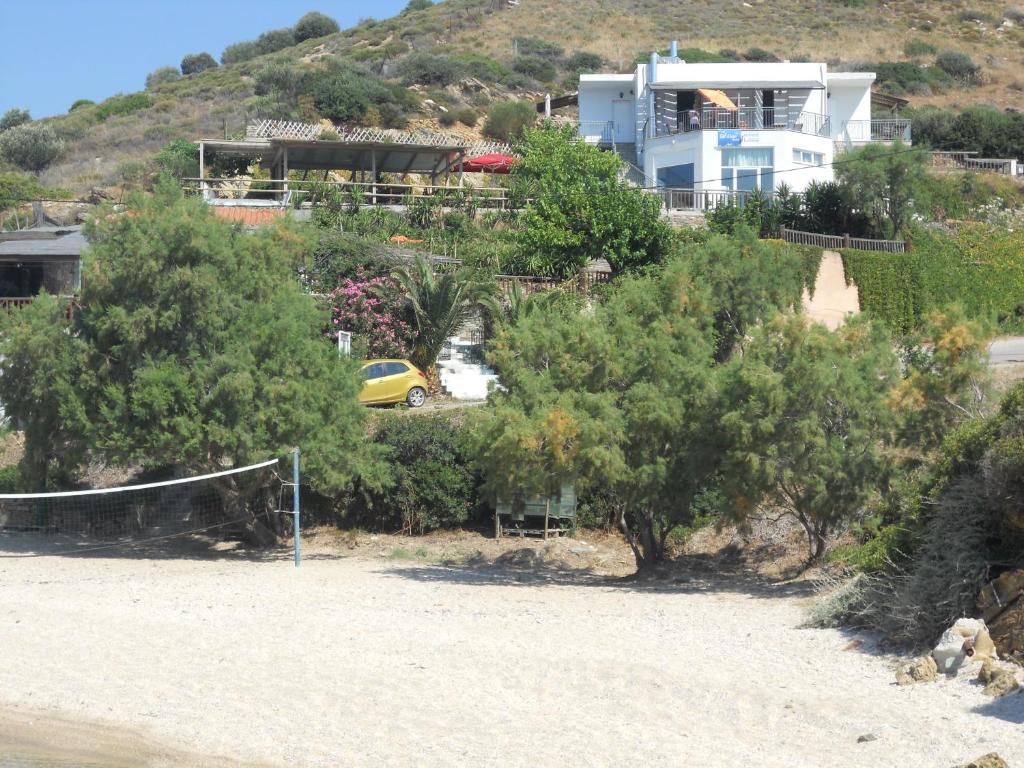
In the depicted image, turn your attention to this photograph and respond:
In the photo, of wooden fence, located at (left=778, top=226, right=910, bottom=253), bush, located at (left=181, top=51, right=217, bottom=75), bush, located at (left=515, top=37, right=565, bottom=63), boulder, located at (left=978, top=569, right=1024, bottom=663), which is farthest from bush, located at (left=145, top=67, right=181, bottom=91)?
boulder, located at (left=978, top=569, right=1024, bottom=663)

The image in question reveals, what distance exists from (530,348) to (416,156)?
27.9 metres

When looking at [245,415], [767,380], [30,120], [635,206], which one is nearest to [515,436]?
[767,380]

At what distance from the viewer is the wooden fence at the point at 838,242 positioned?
4012cm

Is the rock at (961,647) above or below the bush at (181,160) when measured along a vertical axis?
below

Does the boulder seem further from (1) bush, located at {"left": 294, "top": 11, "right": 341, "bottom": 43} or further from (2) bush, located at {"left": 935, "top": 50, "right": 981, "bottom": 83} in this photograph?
(1) bush, located at {"left": 294, "top": 11, "right": 341, "bottom": 43}

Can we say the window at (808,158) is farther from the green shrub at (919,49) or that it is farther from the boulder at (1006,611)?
the green shrub at (919,49)

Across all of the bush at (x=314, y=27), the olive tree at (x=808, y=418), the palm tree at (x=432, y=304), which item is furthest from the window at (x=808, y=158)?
the bush at (x=314, y=27)

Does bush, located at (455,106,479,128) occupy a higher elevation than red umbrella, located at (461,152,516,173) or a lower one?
higher

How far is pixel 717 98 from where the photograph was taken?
166ft

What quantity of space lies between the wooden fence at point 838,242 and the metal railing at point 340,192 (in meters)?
10.7

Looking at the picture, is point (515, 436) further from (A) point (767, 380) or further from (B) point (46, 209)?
(B) point (46, 209)

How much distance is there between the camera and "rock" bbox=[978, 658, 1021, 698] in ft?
42.7

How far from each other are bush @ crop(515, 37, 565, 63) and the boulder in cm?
7685

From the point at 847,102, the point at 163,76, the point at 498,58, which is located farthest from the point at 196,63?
the point at 847,102
